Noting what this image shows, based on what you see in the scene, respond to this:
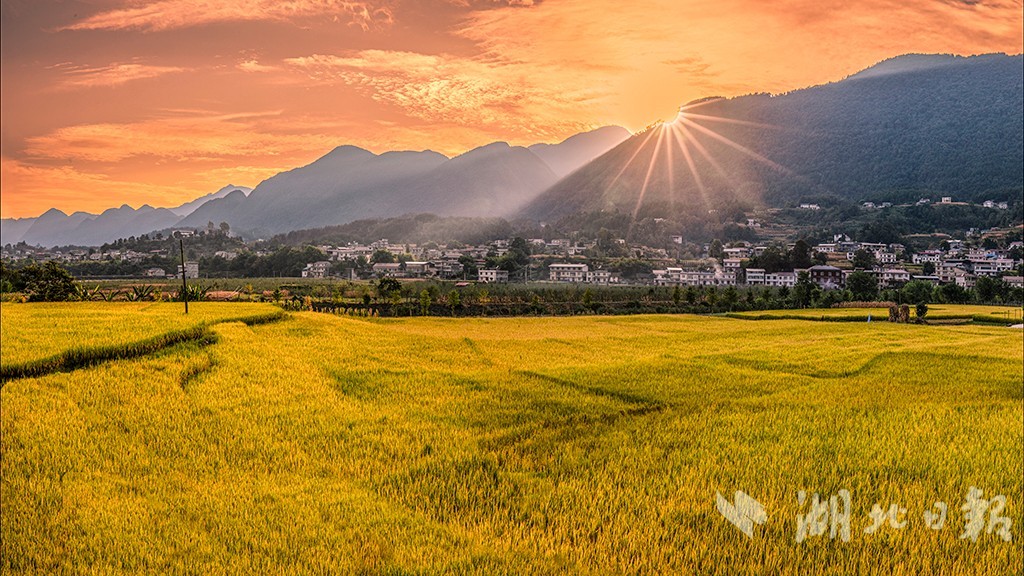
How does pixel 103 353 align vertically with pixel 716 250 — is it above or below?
below

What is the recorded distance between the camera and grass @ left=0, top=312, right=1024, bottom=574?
12.3 feet

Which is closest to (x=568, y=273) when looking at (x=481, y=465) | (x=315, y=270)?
(x=315, y=270)

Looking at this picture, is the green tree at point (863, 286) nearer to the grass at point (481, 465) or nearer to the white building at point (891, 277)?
the white building at point (891, 277)

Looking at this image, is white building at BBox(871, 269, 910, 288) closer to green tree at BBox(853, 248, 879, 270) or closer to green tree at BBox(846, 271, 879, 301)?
green tree at BBox(846, 271, 879, 301)

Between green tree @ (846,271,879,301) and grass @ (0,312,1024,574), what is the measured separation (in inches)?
1222

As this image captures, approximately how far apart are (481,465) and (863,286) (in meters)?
43.6

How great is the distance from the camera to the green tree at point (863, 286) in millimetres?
39000

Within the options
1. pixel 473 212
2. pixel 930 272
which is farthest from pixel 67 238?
pixel 473 212

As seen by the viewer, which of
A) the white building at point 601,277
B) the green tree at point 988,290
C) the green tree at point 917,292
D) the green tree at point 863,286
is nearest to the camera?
the green tree at point 917,292

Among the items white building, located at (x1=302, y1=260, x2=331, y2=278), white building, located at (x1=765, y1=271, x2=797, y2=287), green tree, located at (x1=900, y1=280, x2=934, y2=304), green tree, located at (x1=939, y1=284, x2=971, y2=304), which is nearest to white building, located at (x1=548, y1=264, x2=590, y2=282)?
white building, located at (x1=765, y1=271, x2=797, y2=287)

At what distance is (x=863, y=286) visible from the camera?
40.6 m

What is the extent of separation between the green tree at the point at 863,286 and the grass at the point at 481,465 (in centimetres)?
3105

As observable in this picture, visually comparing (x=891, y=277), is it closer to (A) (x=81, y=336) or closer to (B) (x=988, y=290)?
(B) (x=988, y=290)

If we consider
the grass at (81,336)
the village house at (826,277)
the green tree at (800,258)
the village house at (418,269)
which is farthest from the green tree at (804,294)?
the village house at (418,269)
